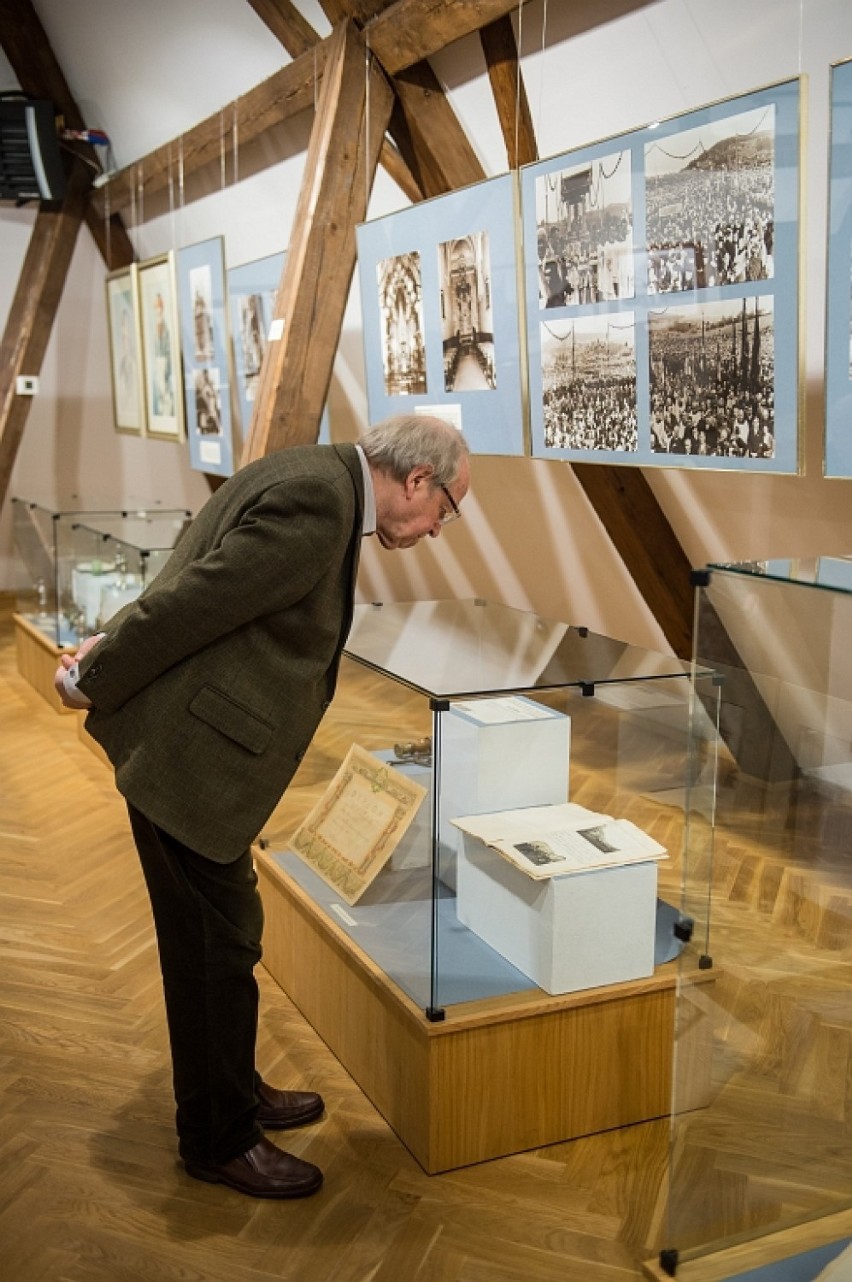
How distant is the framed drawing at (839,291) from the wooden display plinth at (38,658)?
15.0 ft

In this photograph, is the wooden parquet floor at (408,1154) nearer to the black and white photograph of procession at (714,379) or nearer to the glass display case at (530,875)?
the glass display case at (530,875)

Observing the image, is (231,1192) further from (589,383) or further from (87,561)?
(87,561)

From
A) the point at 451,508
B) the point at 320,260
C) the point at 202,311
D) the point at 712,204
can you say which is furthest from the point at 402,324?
the point at 451,508

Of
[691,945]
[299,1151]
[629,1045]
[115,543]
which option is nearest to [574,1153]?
[629,1045]

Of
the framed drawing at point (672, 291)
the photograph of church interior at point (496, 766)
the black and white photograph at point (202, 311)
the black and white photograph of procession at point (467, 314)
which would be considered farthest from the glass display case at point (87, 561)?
the framed drawing at point (672, 291)

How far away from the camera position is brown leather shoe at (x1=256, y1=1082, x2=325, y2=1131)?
9.30 feet

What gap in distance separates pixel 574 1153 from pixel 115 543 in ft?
12.7

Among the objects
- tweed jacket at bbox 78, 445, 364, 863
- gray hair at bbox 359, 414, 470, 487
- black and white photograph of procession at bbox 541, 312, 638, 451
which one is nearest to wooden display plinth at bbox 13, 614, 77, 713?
black and white photograph of procession at bbox 541, 312, 638, 451

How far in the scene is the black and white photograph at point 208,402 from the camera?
250 inches

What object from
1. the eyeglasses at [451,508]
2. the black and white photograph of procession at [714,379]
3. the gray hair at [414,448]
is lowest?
the eyeglasses at [451,508]

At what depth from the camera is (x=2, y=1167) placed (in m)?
2.66

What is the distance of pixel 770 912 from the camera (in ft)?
6.53

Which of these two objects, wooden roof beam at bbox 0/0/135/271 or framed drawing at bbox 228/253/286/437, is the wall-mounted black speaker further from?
framed drawing at bbox 228/253/286/437

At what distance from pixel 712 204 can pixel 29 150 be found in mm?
7073
